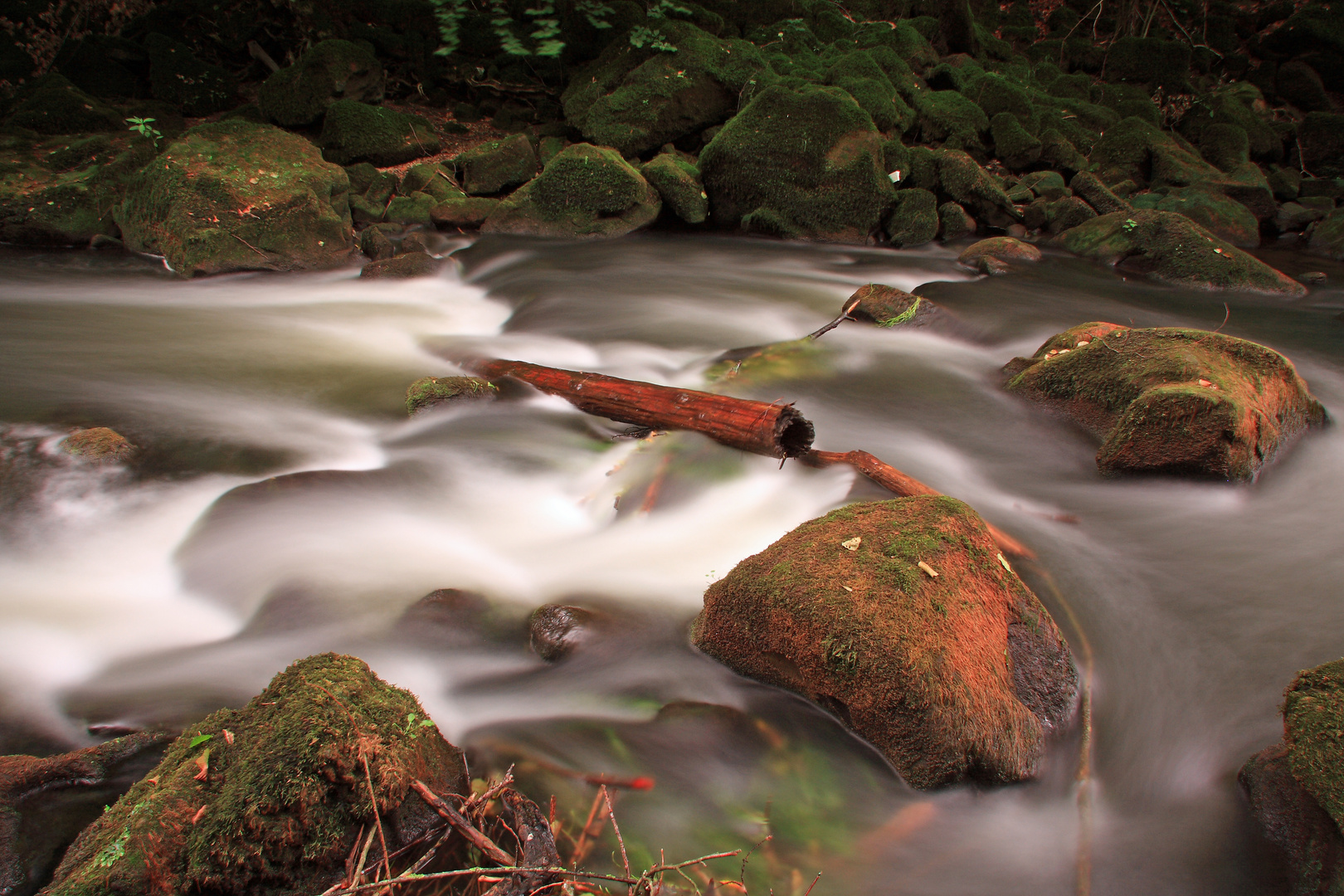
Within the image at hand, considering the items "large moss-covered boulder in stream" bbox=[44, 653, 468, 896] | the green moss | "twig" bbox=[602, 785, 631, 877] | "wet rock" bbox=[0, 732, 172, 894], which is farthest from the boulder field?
the green moss

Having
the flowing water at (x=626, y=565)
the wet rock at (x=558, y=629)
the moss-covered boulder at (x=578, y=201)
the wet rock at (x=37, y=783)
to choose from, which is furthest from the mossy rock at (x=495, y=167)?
the wet rock at (x=37, y=783)

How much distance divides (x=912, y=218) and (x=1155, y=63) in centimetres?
1209

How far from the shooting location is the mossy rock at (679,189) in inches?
384

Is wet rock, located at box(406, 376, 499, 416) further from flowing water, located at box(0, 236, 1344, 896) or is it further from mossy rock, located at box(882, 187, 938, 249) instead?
mossy rock, located at box(882, 187, 938, 249)

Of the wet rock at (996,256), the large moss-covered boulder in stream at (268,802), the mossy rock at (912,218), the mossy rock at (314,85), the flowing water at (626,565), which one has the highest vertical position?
the mossy rock at (314,85)

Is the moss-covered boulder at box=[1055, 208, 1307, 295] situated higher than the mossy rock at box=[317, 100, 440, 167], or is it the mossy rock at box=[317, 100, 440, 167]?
the mossy rock at box=[317, 100, 440, 167]

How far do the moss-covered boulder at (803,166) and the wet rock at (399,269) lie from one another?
3930 mm

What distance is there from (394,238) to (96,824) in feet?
27.2

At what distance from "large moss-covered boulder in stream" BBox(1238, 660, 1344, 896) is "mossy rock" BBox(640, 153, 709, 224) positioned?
8.58 meters

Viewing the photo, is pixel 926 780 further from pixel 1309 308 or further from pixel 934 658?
pixel 1309 308

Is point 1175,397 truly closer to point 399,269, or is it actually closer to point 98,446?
point 98,446

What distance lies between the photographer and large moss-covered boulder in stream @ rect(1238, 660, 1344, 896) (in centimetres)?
214

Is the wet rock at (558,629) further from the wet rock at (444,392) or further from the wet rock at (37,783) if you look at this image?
the wet rock at (444,392)

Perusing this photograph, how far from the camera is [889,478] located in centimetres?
414
